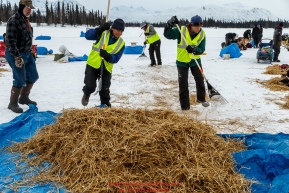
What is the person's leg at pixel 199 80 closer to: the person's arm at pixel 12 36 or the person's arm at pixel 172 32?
the person's arm at pixel 172 32

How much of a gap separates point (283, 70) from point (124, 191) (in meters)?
7.65

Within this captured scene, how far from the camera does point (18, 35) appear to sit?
4.41 m

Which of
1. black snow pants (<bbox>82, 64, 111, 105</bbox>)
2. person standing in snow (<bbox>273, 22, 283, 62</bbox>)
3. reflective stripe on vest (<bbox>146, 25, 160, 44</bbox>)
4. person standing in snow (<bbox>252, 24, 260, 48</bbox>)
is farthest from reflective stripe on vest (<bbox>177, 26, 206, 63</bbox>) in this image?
person standing in snow (<bbox>252, 24, 260, 48</bbox>)

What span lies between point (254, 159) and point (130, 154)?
45.0 inches

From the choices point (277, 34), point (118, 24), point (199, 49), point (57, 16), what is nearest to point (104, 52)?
point (118, 24)

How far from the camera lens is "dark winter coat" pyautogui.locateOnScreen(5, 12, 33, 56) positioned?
4270 mm

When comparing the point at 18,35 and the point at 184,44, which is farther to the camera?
the point at 184,44

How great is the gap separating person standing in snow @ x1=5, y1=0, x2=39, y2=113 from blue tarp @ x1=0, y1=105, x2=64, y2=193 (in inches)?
25.7

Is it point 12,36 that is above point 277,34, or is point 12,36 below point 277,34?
below

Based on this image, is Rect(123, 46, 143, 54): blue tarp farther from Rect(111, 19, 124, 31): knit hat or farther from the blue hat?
Rect(111, 19, 124, 31): knit hat

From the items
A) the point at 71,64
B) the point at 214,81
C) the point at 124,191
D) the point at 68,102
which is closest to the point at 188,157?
the point at 124,191

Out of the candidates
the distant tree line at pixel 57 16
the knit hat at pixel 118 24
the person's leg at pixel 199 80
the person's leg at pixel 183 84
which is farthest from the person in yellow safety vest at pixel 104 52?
the distant tree line at pixel 57 16

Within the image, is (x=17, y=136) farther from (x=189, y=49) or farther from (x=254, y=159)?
(x=189, y=49)

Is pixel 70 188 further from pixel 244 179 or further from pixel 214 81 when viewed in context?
pixel 214 81
